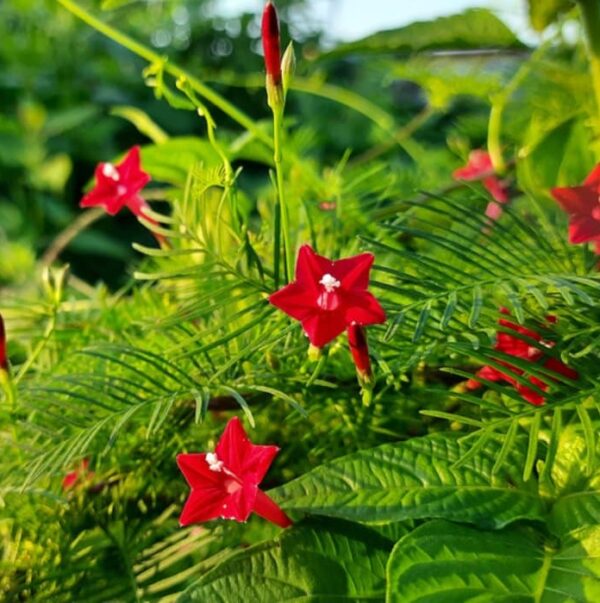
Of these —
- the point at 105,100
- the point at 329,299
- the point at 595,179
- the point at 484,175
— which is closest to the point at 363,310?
the point at 329,299

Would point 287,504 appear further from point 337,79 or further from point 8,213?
point 337,79

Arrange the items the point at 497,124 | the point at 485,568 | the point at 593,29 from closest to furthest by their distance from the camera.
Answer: the point at 485,568, the point at 593,29, the point at 497,124

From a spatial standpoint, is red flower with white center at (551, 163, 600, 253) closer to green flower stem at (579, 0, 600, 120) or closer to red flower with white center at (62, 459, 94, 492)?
green flower stem at (579, 0, 600, 120)

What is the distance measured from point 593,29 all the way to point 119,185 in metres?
0.20

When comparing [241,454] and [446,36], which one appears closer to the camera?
[241,454]

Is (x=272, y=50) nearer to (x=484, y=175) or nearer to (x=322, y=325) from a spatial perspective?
(x=322, y=325)

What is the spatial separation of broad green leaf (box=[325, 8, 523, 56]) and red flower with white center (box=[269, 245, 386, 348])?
0.18m

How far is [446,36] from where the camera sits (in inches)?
17.0

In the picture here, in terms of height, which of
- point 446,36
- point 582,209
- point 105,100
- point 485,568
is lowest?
point 485,568

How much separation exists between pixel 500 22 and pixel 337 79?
163 cm

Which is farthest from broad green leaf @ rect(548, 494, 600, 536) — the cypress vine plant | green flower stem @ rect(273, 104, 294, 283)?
green flower stem @ rect(273, 104, 294, 283)

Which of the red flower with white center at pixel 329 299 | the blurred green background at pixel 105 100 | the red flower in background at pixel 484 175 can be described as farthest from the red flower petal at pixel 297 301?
the blurred green background at pixel 105 100

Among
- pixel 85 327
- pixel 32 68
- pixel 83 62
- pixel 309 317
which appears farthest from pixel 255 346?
pixel 83 62

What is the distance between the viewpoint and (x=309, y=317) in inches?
10.5
